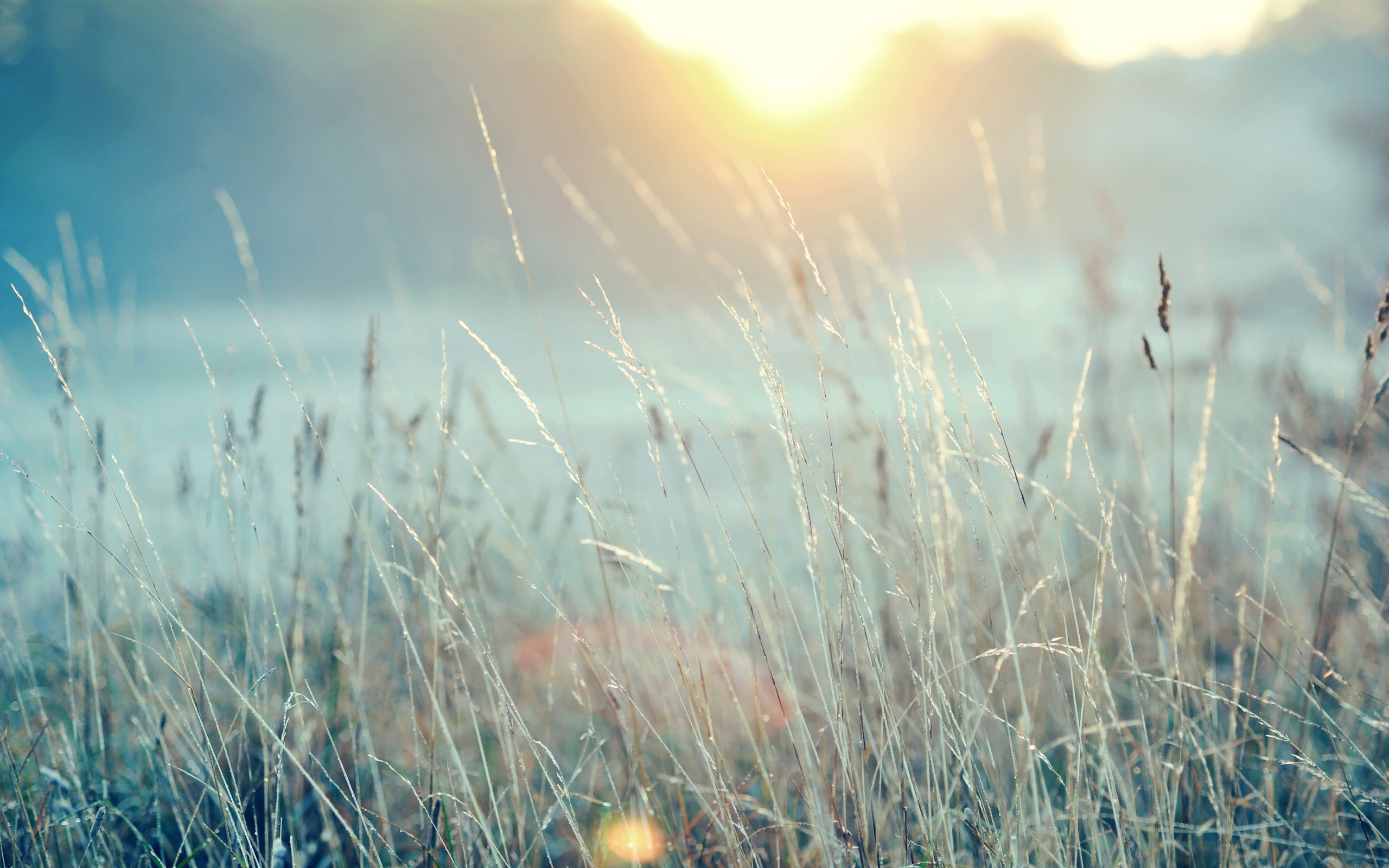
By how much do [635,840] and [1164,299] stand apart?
4.04 feet

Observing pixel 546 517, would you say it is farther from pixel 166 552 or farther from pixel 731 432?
pixel 731 432

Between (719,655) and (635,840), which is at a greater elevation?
(719,655)

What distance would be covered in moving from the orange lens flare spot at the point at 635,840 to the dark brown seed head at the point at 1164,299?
112cm

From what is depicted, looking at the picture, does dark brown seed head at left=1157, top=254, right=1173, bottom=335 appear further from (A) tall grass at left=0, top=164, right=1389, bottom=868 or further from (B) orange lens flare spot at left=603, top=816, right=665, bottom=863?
(B) orange lens flare spot at left=603, top=816, right=665, bottom=863

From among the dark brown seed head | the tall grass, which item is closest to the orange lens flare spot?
the tall grass

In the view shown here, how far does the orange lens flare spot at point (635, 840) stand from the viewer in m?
1.20

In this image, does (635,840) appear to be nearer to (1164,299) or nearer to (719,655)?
(719,655)

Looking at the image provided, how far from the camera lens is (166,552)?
7.29ft

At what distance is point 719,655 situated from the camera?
1.17 meters

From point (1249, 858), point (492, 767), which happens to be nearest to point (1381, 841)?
point (1249, 858)

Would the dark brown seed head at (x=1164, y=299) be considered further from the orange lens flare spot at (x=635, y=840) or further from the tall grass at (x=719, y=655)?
the orange lens flare spot at (x=635, y=840)

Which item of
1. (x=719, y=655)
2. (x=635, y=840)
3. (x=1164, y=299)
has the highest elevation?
(x=1164, y=299)

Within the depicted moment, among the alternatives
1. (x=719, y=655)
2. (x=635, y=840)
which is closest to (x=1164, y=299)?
(x=719, y=655)

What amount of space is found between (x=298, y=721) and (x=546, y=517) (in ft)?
2.85
